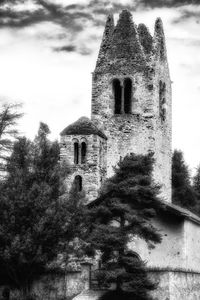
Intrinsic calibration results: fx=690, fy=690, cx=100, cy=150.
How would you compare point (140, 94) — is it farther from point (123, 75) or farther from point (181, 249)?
point (181, 249)

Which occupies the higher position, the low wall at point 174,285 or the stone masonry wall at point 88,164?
the stone masonry wall at point 88,164

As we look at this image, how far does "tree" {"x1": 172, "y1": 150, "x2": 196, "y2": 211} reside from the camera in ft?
230

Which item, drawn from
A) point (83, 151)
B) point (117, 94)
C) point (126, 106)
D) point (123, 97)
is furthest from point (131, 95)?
point (83, 151)

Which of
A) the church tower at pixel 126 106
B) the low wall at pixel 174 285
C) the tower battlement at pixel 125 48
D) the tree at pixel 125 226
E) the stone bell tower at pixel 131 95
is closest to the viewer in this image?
the tree at pixel 125 226

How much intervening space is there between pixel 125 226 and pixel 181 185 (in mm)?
40260

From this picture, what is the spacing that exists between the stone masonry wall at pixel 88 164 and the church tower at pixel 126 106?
0.21ft

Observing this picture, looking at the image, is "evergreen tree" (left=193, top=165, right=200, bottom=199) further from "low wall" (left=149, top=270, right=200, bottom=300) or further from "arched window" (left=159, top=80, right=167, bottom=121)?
"low wall" (left=149, top=270, right=200, bottom=300)

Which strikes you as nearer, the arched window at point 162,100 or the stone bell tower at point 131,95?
the stone bell tower at point 131,95

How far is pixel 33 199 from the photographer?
1299 inches

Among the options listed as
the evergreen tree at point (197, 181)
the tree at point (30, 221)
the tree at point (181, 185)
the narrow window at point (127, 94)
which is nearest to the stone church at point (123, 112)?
the narrow window at point (127, 94)

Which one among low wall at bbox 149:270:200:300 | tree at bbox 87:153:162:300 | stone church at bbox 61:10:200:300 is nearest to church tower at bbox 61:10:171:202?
stone church at bbox 61:10:200:300

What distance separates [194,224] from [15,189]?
1098cm

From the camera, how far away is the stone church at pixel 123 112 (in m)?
43.8

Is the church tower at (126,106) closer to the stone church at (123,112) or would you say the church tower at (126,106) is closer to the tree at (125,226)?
the stone church at (123,112)
